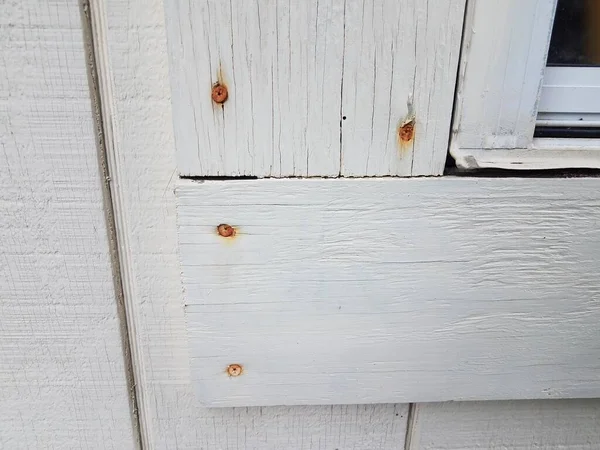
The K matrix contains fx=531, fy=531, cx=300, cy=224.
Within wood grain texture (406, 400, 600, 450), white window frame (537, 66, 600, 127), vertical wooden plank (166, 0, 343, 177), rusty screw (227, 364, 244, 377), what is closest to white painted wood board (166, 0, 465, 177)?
vertical wooden plank (166, 0, 343, 177)

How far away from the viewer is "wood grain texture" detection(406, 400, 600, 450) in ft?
2.56

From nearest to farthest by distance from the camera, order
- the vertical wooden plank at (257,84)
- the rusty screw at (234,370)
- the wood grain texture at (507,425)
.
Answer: the vertical wooden plank at (257,84), the rusty screw at (234,370), the wood grain texture at (507,425)

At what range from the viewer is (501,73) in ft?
1.85

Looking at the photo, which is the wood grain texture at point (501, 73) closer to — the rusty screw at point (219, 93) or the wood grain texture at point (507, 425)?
the rusty screw at point (219, 93)

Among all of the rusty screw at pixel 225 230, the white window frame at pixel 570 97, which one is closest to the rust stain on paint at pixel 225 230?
the rusty screw at pixel 225 230

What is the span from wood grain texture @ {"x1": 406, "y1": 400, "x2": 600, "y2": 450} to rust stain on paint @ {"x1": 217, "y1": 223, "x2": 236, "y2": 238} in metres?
0.39

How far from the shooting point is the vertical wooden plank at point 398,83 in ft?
1.77

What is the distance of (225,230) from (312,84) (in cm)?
19

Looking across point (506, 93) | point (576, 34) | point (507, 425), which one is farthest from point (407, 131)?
point (507, 425)

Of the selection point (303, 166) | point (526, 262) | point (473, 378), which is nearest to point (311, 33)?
point (303, 166)

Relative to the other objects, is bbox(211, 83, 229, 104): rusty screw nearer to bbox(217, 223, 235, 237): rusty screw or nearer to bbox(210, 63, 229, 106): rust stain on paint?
bbox(210, 63, 229, 106): rust stain on paint

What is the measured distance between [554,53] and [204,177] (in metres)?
0.42

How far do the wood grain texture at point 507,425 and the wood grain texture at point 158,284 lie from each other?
44 millimetres

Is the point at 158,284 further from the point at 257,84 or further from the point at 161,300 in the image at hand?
the point at 257,84
